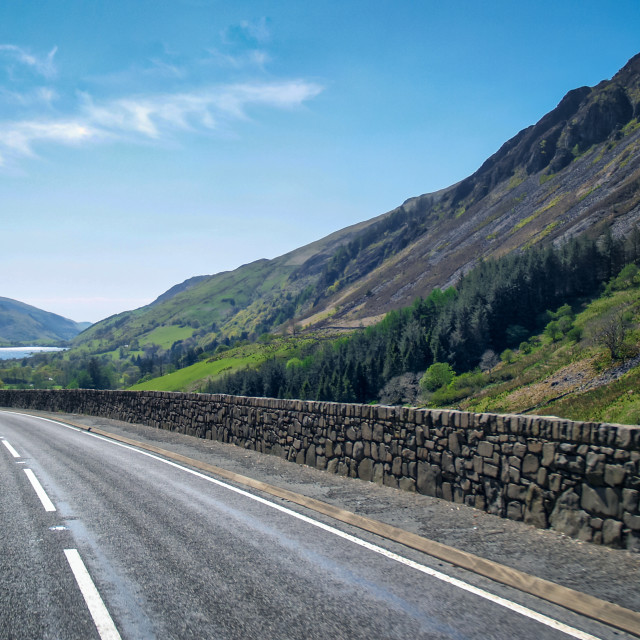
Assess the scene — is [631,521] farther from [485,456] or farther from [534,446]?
[485,456]

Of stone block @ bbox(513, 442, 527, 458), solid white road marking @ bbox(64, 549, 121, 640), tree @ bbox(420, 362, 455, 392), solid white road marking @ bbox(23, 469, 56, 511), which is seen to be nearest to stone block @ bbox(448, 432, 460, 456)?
stone block @ bbox(513, 442, 527, 458)

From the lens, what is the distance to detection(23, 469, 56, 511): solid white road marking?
8289 millimetres

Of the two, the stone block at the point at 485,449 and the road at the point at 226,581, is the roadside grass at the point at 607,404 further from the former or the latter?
the road at the point at 226,581

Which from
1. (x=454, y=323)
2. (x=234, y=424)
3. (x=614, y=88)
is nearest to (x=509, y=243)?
(x=454, y=323)

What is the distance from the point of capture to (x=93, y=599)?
475 centimetres

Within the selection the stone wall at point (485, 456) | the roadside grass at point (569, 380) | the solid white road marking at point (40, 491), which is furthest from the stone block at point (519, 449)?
the roadside grass at point (569, 380)

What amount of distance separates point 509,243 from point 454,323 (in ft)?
169

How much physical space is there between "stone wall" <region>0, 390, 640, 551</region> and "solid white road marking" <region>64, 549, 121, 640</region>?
17.6ft

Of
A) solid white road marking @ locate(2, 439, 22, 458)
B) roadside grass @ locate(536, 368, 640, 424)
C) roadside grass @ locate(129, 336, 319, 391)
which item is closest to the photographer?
solid white road marking @ locate(2, 439, 22, 458)

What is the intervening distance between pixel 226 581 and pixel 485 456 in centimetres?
435

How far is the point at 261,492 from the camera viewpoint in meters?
9.61

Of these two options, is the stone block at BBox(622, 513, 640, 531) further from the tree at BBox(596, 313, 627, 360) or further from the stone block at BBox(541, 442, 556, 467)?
the tree at BBox(596, 313, 627, 360)

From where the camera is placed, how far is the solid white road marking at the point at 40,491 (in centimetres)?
829

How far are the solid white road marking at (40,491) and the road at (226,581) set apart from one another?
0.05m
